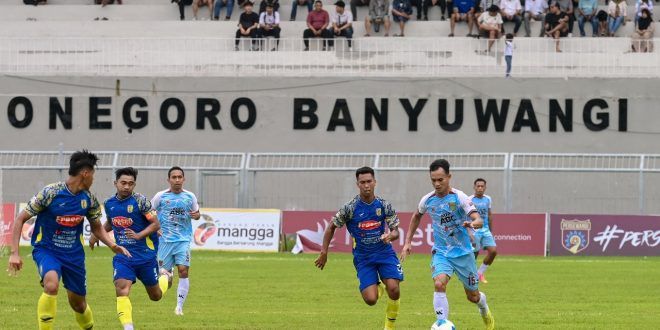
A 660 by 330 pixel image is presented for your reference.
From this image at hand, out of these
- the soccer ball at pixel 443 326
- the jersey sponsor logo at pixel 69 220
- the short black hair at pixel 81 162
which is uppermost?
the short black hair at pixel 81 162

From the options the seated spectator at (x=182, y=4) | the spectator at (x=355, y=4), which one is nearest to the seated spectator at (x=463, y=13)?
the spectator at (x=355, y=4)

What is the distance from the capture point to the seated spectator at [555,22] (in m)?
39.4

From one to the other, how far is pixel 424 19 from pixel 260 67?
5.70 meters

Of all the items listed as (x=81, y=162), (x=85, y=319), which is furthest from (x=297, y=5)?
(x=81, y=162)

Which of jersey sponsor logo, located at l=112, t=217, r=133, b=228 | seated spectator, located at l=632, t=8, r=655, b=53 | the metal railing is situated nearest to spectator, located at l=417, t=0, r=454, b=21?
the metal railing

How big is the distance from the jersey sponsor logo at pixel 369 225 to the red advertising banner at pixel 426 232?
17860 mm

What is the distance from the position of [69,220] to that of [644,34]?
2917 cm

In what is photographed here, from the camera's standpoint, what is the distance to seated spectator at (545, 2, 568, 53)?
129 ft

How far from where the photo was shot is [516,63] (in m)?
38.9

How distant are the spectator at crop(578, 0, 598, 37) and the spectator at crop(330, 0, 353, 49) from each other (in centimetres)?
709

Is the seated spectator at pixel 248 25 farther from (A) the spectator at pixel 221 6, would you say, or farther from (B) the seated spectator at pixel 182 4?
(B) the seated spectator at pixel 182 4

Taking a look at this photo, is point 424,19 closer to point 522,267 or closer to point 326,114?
point 326,114

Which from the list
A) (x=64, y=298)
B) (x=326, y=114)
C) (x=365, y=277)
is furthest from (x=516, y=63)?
(x=365, y=277)

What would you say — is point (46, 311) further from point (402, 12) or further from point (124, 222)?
point (402, 12)
